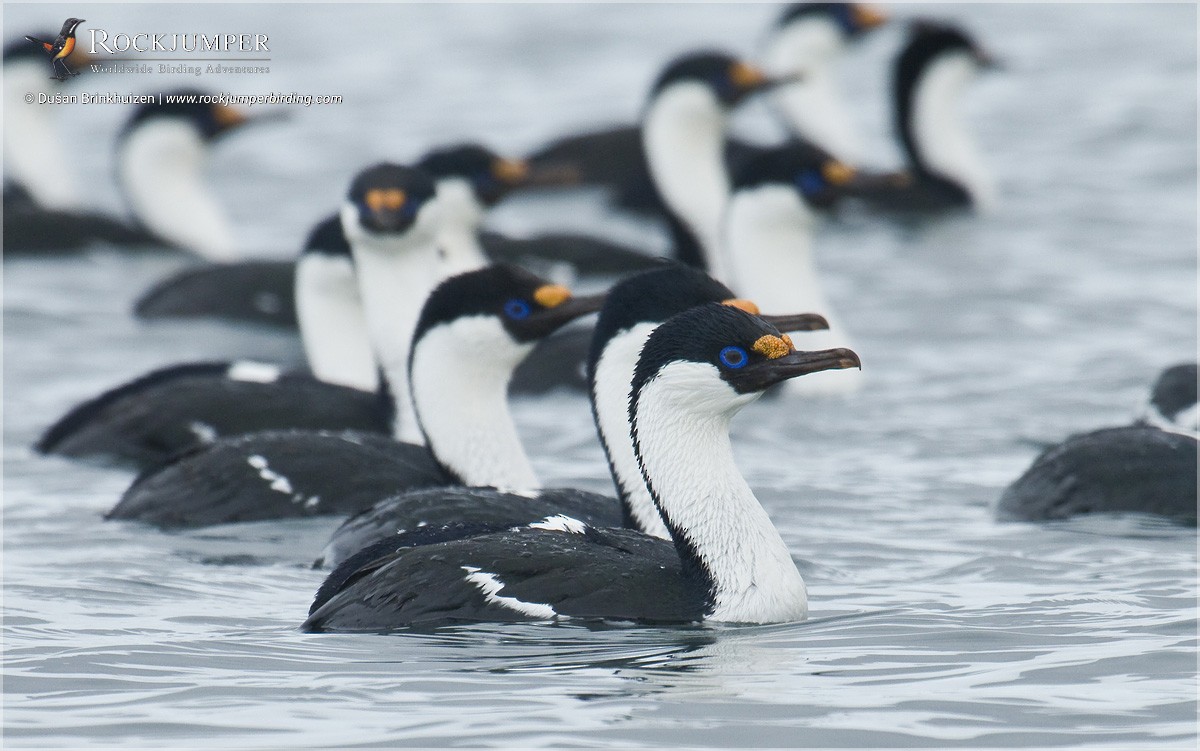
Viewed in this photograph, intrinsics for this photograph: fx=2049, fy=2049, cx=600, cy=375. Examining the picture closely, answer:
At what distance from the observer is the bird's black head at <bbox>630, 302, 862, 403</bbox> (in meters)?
6.76

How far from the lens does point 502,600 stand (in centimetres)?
649

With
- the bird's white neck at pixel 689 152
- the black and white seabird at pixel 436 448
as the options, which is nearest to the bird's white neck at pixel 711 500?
the black and white seabird at pixel 436 448

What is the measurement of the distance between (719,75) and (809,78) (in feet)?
16.4

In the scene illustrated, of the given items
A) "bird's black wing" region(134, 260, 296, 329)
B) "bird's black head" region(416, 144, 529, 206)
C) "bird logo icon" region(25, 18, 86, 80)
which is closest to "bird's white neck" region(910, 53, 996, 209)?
"bird's black head" region(416, 144, 529, 206)

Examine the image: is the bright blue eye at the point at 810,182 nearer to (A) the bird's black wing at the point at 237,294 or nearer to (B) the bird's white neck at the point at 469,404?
(A) the bird's black wing at the point at 237,294

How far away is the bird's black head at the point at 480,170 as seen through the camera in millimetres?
12852

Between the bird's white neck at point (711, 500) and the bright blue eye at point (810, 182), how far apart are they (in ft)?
18.4

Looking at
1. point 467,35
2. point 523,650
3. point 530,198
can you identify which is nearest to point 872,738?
point 523,650

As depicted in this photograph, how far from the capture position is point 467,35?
91.8 ft

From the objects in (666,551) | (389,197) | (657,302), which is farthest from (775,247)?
(666,551)

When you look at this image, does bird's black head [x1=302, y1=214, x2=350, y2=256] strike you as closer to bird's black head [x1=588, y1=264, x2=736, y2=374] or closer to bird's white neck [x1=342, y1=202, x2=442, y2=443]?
bird's white neck [x1=342, y1=202, x2=442, y2=443]

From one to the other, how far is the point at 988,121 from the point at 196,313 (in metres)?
11.9

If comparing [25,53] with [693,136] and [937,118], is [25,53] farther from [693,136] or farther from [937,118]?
[937,118]

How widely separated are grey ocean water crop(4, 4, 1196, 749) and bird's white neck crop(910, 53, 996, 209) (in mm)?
412
